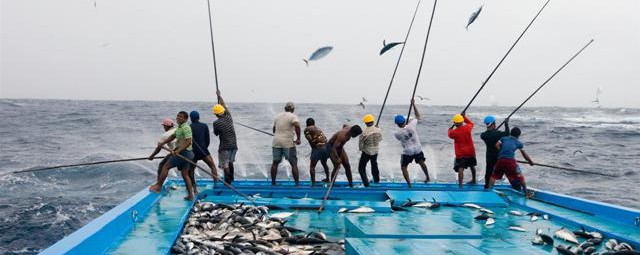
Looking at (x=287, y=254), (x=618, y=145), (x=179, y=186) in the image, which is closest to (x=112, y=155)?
(x=179, y=186)

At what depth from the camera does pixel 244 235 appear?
8.12 metres

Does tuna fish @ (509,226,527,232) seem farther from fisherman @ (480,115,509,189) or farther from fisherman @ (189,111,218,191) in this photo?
fisherman @ (189,111,218,191)

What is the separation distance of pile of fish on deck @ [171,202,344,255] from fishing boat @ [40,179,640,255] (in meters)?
0.12

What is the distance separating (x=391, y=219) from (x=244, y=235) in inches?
104

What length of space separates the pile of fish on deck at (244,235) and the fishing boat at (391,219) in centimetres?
12

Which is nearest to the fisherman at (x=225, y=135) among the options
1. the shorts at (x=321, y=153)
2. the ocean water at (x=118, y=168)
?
the shorts at (x=321, y=153)

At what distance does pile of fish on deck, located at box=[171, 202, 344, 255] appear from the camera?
720 centimetres

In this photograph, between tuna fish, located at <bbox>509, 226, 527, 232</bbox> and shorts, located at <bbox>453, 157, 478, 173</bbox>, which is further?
shorts, located at <bbox>453, 157, 478, 173</bbox>

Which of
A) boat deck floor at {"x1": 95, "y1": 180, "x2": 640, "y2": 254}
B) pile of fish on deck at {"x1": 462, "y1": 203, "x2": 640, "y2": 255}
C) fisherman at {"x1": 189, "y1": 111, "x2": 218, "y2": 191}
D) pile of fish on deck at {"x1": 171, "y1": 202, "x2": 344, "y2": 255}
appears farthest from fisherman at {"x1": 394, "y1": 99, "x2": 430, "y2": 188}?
fisherman at {"x1": 189, "y1": 111, "x2": 218, "y2": 191}

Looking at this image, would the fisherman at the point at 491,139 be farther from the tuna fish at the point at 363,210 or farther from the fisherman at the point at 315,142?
the tuna fish at the point at 363,210

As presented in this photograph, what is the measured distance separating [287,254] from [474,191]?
614 cm

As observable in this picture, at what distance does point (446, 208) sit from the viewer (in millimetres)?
10758

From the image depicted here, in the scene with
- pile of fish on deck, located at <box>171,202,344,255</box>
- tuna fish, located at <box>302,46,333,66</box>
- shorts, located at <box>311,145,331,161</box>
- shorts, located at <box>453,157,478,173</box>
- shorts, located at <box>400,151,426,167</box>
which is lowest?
pile of fish on deck, located at <box>171,202,344,255</box>

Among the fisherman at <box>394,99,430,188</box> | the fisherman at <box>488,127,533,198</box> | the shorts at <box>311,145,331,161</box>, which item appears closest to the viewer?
the fisherman at <box>488,127,533,198</box>
